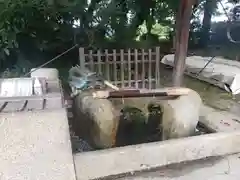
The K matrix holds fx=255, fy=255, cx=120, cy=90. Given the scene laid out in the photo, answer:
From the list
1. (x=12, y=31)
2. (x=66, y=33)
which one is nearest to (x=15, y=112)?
(x=12, y=31)

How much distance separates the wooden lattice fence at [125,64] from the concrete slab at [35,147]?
246 centimetres

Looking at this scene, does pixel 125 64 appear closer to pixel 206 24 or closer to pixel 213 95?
pixel 213 95

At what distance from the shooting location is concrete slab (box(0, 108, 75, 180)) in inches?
56.3

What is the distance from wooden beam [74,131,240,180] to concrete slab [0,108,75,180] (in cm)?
36

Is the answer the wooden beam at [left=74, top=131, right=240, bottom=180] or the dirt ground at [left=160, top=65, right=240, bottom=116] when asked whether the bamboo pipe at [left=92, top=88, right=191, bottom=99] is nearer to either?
the wooden beam at [left=74, top=131, right=240, bottom=180]

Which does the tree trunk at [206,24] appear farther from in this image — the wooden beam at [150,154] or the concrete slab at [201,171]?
the concrete slab at [201,171]

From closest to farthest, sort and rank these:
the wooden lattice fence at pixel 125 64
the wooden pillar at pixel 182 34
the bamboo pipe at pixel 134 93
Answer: the bamboo pipe at pixel 134 93 → the wooden pillar at pixel 182 34 → the wooden lattice fence at pixel 125 64

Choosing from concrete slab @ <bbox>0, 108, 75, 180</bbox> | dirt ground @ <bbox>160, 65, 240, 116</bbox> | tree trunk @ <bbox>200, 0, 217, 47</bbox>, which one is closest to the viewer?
concrete slab @ <bbox>0, 108, 75, 180</bbox>

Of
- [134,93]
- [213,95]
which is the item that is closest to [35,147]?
[134,93]

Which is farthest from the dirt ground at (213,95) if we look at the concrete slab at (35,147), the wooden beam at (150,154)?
the concrete slab at (35,147)

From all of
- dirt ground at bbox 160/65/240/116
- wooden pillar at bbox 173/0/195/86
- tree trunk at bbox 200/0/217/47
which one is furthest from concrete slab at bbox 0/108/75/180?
tree trunk at bbox 200/0/217/47

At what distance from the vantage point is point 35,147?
57.8 inches

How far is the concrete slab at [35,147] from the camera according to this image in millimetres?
1430

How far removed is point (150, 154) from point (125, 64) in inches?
96.1
